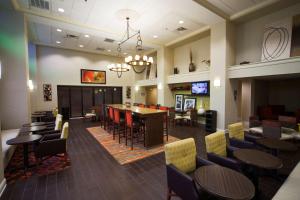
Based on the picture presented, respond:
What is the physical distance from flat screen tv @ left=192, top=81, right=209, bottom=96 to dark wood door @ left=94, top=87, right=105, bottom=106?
253 inches

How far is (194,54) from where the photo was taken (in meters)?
8.02

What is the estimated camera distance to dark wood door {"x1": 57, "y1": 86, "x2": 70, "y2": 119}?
918cm

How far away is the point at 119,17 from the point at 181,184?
18.5ft

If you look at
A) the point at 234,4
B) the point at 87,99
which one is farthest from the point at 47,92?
the point at 234,4

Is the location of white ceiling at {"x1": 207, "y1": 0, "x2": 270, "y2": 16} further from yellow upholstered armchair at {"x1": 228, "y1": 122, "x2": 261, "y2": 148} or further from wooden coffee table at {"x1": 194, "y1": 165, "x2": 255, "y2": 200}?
wooden coffee table at {"x1": 194, "y1": 165, "x2": 255, "y2": 200}

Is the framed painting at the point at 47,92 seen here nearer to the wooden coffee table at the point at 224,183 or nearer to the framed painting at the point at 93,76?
the framed painting at the point at 93,76

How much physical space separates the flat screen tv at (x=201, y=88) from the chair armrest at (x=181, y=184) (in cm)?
586

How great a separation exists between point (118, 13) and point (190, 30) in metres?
3.38

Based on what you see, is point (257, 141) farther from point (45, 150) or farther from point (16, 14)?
point (16, 14)

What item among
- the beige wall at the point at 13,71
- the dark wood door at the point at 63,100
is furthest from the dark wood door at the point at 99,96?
the beige wall at the point at 13,71

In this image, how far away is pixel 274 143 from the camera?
2877 millimetres

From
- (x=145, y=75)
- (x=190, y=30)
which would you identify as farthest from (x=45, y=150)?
(x=145, y=75)

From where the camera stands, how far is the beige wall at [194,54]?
24.5ft

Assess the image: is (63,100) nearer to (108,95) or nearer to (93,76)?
(93,76)
